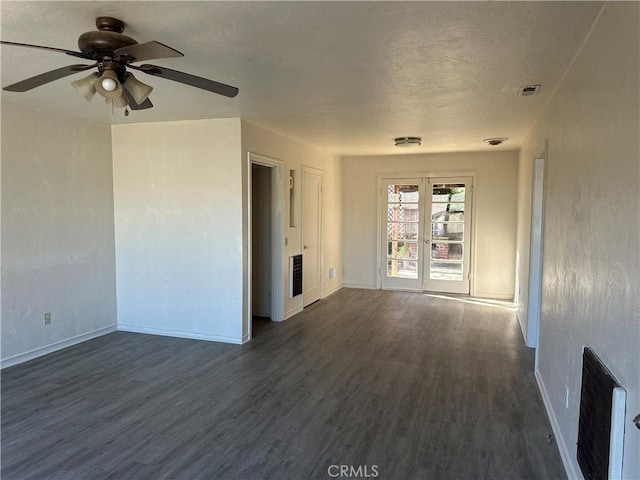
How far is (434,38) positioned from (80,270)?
4293 millimetres

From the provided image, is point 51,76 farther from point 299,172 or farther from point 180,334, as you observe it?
point 299,172

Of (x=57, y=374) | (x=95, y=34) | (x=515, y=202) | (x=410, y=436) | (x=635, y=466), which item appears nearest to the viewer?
(x=635, y=466)

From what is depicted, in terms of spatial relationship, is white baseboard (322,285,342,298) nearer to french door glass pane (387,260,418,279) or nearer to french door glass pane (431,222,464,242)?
french door glass pane (387,260,418,279)

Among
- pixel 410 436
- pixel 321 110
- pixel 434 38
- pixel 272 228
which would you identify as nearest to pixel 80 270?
pixel 272 228

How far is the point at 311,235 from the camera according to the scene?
6457 millimetres

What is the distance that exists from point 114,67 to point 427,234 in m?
6.19

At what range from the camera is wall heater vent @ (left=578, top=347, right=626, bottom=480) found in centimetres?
157

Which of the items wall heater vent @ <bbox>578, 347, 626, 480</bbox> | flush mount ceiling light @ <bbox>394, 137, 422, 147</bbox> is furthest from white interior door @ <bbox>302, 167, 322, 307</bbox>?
wall heater vent @ <bbox>578, 347, 626, 480</bbox>

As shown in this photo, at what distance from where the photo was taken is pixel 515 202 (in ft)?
22.9

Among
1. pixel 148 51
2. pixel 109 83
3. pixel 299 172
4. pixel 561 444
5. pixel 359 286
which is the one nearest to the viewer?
pixel 148 51

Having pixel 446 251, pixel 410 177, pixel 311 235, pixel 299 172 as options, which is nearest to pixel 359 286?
pixel 446 251

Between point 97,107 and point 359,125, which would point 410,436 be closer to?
point 359,125

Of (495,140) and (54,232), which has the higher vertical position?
(495,140)

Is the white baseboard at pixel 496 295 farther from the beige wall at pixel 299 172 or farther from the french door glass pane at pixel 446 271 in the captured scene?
the beige wall at pixel 299 172
